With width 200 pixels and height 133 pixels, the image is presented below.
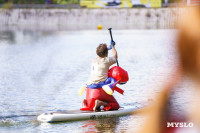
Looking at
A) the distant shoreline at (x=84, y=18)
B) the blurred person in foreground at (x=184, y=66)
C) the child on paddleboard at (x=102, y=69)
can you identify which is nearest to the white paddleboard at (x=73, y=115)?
the child on paddleboard at (x=102, y=69)

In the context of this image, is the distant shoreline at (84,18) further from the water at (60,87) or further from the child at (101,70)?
the child at (101,70)

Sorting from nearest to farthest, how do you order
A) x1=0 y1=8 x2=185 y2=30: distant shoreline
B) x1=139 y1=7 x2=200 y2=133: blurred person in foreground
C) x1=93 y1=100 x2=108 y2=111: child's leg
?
1. x1=139 y1=7 x2=200 y2=133: blurred person in foreground
2. x1=93 y1=100 x2=108 y2=111: child's leg
3. x1=0 y1=8 x2=185 y2=30: distant shoreline

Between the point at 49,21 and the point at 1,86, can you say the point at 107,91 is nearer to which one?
the point at 1,86

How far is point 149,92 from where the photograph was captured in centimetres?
140

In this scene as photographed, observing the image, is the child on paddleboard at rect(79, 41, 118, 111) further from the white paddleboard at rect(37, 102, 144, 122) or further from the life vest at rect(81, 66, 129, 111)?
the white paddleboard at rect(37, 102, 144, 122)

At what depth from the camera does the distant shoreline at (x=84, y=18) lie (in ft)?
201

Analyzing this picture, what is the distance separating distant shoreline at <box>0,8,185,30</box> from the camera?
6131cm

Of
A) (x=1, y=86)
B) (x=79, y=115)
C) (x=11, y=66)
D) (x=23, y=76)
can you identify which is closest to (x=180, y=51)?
(x=79, y=115)

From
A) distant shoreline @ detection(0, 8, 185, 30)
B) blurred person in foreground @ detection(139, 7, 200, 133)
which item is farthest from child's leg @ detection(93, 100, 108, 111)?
distant shoreline @ detection(0, 8, 185, 30)

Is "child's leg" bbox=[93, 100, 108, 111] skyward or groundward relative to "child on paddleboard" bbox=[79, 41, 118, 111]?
Answer: groundward

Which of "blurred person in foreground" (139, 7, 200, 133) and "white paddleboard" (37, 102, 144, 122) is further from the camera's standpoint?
"white paddleboard" (37, 102, 144, 122)

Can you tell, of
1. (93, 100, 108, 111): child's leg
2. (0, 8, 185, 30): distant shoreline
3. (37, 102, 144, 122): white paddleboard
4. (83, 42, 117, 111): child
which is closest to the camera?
(83, 42, 117, 111): child

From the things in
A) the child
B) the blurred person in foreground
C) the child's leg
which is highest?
the blurred person in foreground

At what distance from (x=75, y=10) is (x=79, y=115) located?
5376 cm
